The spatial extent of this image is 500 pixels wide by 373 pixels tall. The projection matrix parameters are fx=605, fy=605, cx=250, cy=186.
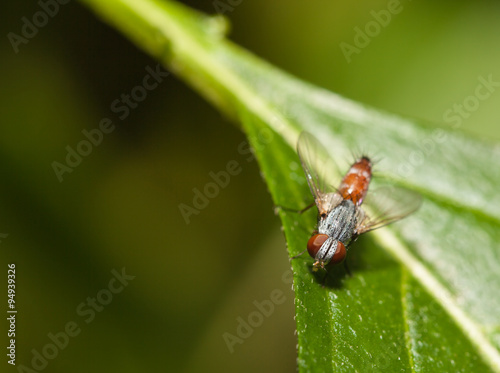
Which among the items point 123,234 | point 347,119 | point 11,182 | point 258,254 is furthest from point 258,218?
point 11,182

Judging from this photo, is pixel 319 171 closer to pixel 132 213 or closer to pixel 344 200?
pixel 344 200

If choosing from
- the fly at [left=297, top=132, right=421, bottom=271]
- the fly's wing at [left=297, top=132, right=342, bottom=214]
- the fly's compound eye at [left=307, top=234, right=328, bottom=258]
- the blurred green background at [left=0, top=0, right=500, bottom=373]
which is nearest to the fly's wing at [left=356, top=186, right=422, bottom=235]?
the fly at [left=297, top=132, right=421, bottom=271]

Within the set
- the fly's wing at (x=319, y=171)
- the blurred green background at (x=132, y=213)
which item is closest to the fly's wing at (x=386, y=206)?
the fly's wing at (x=319, y=171)

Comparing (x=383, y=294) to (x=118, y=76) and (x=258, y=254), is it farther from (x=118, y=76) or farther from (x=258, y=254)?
(x=118, y=76)

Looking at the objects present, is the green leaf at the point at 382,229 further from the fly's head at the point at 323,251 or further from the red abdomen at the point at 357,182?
the red abdomen at the point at 357,182

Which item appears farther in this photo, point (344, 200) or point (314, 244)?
point (344, 200)

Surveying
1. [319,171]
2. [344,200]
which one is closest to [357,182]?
[344,200]

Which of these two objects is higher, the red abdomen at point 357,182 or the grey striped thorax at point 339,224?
the red abdomen at point 357,182
